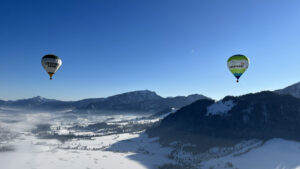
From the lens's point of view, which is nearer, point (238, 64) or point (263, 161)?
point (238, 64)

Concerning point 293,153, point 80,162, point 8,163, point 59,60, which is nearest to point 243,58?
point 59,60

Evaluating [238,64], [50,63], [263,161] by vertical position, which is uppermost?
[50,63]

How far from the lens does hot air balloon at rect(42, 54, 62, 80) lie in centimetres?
10812

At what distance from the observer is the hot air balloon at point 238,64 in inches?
4237

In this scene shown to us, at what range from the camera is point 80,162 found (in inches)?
7603

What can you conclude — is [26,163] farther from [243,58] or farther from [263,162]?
[263,162]

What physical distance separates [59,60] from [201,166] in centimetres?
14680

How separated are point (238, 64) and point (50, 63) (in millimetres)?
89848

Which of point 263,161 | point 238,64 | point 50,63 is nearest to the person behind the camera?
point 238,64

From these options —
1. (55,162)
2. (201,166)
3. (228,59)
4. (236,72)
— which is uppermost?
(228,59)

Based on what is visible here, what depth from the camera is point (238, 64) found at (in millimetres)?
107875

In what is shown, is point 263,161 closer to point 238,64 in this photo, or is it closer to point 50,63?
point 238,64

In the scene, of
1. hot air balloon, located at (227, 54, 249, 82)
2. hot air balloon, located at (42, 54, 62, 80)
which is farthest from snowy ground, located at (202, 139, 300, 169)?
hot air balloon, located at (42, 54, 62, 80)

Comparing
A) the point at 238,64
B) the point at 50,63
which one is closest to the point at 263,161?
the point at 238,64
